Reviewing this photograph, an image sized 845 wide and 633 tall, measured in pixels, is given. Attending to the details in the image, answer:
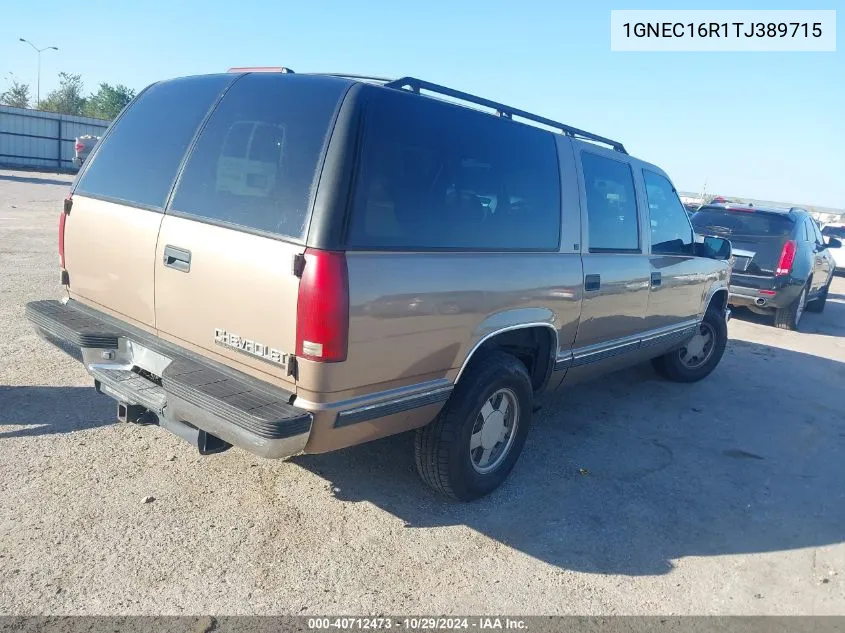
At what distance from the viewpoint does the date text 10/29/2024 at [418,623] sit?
2650 millimetres

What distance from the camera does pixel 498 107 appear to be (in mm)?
3758

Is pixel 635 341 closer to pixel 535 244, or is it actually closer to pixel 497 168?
pixel 535 244

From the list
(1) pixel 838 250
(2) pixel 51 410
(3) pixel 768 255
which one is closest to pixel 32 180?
(2) pixel 51 410

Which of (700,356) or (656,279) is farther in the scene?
(700,356)

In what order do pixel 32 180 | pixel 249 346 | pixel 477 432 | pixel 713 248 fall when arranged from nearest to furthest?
1. pixel 249 346
2. pixel 477 432
3. pixel 713 248
4. pixel 32 180

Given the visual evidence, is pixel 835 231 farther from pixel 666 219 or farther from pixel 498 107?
pixel 498 107

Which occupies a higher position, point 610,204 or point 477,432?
point 610,204

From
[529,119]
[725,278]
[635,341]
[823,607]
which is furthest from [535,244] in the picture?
[725,278]

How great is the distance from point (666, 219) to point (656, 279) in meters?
0.66

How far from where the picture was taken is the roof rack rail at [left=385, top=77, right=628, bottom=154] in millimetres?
3254

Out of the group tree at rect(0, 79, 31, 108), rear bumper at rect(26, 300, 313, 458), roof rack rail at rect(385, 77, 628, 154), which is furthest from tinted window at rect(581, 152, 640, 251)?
tree at rect(0, 79, 31, 108)

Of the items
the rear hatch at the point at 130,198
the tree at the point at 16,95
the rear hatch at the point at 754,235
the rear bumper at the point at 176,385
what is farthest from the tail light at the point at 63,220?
A: the tree at the point at 16,95

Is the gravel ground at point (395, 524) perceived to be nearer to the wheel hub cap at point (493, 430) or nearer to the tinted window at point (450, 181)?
the wheel hub cap at point (493, 430)

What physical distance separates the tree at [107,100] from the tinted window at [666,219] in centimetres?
5633
